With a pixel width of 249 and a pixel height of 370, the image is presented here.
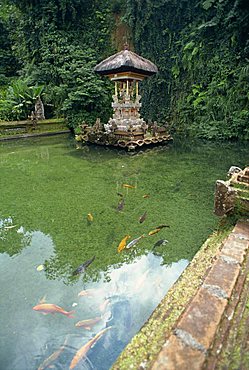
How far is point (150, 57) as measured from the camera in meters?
11.7

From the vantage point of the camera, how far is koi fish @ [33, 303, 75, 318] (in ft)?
5.38

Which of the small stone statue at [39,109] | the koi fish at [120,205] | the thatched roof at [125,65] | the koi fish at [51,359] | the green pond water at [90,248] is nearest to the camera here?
the koi fish at [51,359]

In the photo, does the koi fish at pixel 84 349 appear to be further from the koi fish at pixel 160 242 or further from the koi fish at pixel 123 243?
the koi fish at pixel 160 242

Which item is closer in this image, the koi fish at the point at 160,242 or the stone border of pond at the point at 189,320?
the stone border of pond at the point at 189,320

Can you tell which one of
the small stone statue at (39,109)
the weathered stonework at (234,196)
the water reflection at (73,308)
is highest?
the small stone statue at (39,109)

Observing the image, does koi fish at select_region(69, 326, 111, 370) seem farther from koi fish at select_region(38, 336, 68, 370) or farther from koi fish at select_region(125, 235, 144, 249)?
koi fish at select_region(125, 235, 144, 249)

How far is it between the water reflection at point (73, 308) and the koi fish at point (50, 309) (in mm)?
29

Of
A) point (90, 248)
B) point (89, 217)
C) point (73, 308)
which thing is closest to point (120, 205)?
point (89, 217)

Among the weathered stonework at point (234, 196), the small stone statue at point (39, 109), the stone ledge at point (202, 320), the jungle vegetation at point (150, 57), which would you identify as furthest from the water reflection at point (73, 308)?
the small stone statue at point (39, 109)

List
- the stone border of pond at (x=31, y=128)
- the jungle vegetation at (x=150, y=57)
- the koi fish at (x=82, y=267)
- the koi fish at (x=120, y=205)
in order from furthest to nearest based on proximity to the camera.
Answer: the stone border of pond at (x=31, y=128), the jungle vegetation at (x=150, y=57), the koi fish at (x=120, y=205), the koi fish at (x=82, y=267)

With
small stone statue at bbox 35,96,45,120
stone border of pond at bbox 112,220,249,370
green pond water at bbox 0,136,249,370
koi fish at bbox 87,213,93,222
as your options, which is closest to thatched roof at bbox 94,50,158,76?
green pond water at bbox 0,136,249,370

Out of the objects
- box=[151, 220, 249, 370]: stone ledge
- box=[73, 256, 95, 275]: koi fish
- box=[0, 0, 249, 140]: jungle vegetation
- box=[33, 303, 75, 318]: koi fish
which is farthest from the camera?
box=[0, 0, 249, 140]: jungle vegetation

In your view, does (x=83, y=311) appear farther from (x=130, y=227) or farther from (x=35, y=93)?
(x=35, y=93)

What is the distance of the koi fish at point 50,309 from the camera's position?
5.38 feet
